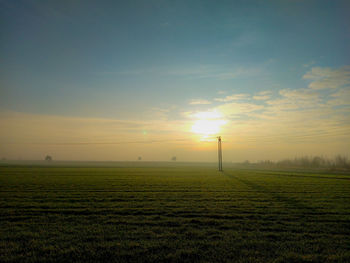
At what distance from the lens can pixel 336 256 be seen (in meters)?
6.91

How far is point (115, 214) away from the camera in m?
12.3

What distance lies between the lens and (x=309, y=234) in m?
8.98

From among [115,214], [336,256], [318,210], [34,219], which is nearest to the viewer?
[336,256]

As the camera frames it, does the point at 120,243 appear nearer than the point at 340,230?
Yes

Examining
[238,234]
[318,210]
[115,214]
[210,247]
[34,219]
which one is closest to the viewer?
[210,247]

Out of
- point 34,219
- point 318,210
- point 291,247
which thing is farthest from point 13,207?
point 318,210

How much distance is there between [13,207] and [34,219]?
3995mm

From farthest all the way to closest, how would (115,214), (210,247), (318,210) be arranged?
(318,210), (115,214), (210,247)

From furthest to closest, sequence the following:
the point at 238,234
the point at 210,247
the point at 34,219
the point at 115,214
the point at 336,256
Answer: the point at 115,214
the point at 34,219
the point at 238,234
the point at 210,247
the point at 336,256

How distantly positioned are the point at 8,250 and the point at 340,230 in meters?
13.4

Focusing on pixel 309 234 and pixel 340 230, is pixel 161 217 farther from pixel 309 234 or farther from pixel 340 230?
pixel 340 230

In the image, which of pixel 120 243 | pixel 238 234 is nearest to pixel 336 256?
pixel 238 234

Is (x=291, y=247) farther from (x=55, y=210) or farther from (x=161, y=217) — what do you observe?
(x=55, y=210)

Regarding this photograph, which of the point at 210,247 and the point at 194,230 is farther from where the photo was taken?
the point at 194,230
